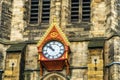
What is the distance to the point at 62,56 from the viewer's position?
123 feet

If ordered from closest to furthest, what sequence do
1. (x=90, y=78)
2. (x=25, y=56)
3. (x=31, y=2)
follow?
(x=90, y=78)
(x=25, y=56)
(x=31, y=2)

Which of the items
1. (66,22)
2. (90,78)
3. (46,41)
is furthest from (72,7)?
(90,78)

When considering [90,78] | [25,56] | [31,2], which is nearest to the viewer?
[90,78]

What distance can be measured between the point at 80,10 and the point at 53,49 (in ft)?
13.5

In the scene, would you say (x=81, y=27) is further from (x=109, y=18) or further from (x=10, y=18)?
(x=10, y=18)

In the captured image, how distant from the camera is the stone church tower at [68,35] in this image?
36.8 meters

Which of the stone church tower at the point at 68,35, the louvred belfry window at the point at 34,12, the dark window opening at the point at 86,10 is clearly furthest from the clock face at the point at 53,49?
the dark window opening at the point at 86,10

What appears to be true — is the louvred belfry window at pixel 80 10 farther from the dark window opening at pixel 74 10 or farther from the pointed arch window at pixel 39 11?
the pointed arch window at pixel 39 11

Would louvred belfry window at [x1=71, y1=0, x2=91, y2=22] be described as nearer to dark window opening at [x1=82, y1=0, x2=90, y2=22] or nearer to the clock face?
dark window opening at [x1=82, y1=0, x2=90, y2=22]

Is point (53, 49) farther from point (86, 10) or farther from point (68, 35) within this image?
point (86, 10)

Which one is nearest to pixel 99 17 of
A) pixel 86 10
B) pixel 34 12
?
pixel 86 10

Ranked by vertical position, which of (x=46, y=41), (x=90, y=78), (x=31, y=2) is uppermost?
(x=31, y=2)

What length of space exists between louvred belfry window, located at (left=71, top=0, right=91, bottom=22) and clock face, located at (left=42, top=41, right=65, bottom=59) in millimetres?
2877

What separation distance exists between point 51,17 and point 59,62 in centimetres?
405
